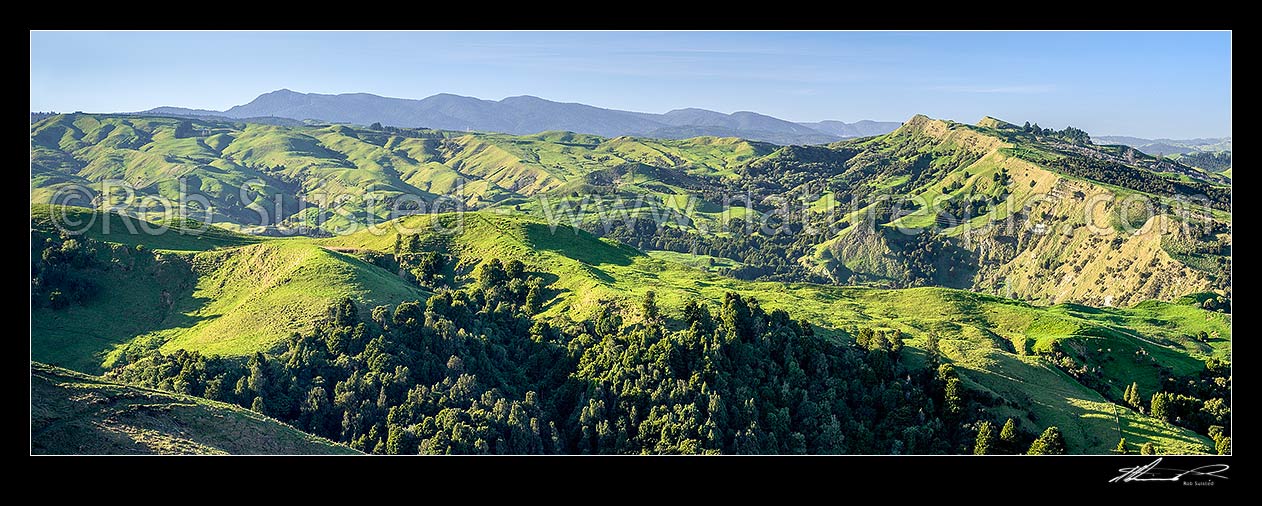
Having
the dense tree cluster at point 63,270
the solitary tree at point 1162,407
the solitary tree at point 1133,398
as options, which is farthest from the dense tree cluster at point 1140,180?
the dense tree cluster at point 63,270

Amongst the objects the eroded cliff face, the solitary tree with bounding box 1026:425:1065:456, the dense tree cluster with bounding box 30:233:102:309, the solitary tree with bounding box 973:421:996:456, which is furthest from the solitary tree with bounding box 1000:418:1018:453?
the eroded cliff face

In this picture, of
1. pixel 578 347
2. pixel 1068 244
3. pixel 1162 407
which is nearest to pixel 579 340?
pixel 578 347

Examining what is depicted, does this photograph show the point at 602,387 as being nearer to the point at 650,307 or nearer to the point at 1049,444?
the point at 650,307

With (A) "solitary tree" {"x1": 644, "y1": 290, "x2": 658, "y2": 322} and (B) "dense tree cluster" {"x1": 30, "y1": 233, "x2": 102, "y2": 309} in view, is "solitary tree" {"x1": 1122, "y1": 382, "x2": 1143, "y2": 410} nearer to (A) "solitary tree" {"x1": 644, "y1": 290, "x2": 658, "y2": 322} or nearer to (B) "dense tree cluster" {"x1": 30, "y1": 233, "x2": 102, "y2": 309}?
(A) "solitary tree" {"x1": 644, "y1": 290, "x2": 658, "y2": 322}

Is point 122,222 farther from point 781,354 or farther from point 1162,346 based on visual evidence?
point 1162,346

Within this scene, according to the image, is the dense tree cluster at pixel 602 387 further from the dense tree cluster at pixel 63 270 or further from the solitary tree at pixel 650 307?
the dense tree cluster at pixel 63 270
